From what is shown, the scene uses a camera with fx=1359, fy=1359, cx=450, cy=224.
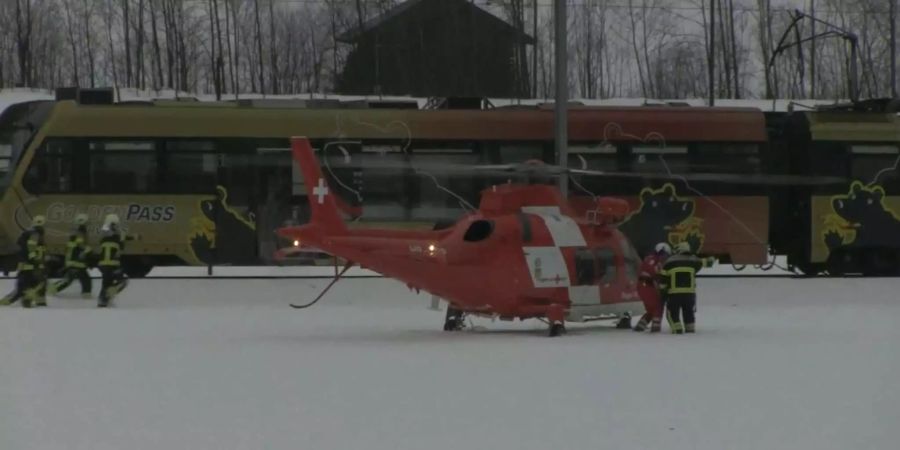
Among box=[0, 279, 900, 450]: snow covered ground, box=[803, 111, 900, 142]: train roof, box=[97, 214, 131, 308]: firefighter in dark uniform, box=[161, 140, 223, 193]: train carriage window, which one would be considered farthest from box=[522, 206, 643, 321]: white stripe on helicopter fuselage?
box=[803, 111, 900, 142]: train roof

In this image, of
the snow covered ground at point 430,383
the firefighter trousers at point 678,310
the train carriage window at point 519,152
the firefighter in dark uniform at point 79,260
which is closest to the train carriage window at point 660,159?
the train carriage window at point 519,152

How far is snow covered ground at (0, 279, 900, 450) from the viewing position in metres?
10.4

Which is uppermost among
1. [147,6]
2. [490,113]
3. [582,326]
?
[147,6]

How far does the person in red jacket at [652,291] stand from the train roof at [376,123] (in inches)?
381

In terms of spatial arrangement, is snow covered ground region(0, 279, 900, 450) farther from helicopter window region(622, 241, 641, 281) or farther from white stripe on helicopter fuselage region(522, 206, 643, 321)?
helicopter window region(622, 241, 641, 281)

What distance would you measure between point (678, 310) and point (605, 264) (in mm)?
1180

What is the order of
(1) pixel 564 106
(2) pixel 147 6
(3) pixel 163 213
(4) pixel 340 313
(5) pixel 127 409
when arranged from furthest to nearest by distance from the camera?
(2) pixel 147 6, (3) pixel 163 213, (1) pixel 564 106, (4) pixel 340 313, (5) pixel 127 409

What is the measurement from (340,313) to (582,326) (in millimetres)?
4330

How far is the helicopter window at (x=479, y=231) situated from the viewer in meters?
18.0

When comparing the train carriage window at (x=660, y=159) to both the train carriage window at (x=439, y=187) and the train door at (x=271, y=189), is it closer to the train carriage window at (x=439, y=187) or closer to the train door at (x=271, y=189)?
the train carriage window at (x=439, y=187)

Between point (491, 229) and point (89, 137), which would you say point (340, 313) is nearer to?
point (491, 229)

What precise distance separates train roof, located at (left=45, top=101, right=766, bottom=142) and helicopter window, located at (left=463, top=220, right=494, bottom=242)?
417 inches

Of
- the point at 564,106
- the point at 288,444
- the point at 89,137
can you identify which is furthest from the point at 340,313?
the point at 288,444

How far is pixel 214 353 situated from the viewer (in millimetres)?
15617
